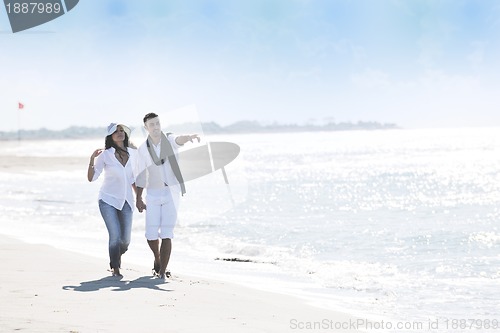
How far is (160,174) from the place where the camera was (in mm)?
7602

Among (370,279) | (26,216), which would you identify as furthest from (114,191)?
(26,216)

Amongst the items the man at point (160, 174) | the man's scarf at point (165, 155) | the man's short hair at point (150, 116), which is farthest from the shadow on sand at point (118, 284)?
the man's short hair at point (150, 116)

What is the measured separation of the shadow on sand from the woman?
302mm

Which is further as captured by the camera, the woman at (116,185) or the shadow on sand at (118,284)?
the woman at (116,185)

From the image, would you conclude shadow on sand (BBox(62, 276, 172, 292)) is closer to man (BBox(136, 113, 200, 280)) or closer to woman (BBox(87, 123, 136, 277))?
woman (BBox(87, 123, 136, 277))

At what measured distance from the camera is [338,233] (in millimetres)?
15148

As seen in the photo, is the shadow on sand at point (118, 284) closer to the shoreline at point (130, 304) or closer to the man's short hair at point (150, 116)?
the shoreline at point (130, 304)

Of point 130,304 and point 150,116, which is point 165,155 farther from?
point 130,304

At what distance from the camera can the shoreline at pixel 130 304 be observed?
5.50 meters

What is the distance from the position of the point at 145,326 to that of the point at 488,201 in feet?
64.8

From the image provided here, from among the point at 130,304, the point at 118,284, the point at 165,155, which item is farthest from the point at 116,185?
the point at 130,304

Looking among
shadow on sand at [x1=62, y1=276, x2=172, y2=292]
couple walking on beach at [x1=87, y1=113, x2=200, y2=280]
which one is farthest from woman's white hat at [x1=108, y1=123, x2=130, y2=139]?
shadow on sand at [x1=62, y1=276, x2=172, y2=292]

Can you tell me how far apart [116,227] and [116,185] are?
469 mm

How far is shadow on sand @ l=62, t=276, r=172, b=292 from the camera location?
7000 mm
